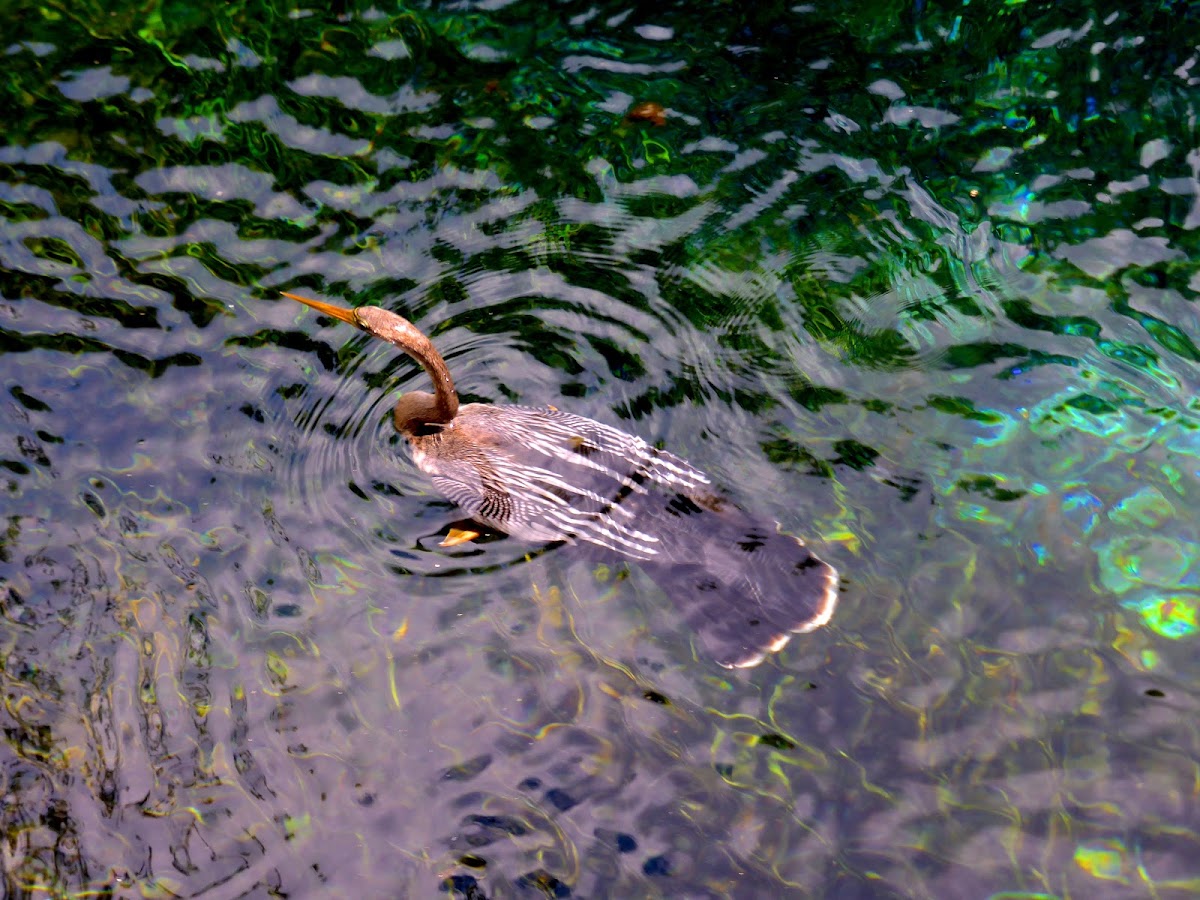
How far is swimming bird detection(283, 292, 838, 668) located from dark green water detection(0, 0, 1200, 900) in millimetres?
130

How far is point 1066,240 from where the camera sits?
653 centimetres

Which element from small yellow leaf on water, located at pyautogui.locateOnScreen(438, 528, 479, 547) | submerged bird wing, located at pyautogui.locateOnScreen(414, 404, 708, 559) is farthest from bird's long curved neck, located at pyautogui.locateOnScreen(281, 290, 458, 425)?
small yellow leaf on water, located at pyautogui.locateOnScreen(438, 528, 479, 547)

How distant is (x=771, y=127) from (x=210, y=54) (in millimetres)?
3912

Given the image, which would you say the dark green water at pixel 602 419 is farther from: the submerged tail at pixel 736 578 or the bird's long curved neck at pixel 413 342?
the bird's long curved neck at pixel 413 342

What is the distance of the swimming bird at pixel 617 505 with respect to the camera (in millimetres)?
5016

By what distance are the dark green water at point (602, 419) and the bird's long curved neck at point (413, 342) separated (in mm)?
305

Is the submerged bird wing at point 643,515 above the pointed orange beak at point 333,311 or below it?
below

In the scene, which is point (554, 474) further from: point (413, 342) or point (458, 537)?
point (413, 342)

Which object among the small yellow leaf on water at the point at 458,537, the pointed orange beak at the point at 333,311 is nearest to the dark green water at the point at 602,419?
the small yellow leaf on water at the point at 458,537

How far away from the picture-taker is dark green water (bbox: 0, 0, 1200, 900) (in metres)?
4.48

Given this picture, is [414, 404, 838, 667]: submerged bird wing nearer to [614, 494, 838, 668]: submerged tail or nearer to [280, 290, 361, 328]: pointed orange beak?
[614, 494, 838, 668]: submerged tail

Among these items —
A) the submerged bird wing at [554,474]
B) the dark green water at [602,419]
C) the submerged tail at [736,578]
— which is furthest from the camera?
the submerged bird wing at [554,474]

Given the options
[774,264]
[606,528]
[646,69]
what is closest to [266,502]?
[606,528]

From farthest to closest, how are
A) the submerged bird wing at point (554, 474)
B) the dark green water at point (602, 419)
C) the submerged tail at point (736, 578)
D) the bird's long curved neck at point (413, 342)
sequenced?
the bird's long curved neck at point (413, 342)
the submerged bird wing at point (554, 474)
the submerged tail at point (736, 578)
the dark green water at point (602, 419)
